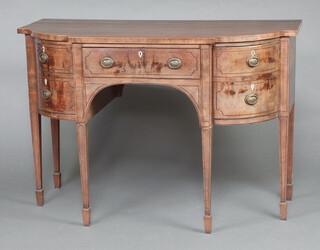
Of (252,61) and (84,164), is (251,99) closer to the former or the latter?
(252,61)

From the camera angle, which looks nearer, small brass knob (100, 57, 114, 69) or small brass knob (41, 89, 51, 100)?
small brass knob (100, 57, 114, 69)

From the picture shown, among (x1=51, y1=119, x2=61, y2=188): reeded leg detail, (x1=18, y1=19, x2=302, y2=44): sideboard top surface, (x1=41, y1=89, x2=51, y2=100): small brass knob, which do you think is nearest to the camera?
(x1=18, y1=19, x2=302, y2=44): sideboard top surface

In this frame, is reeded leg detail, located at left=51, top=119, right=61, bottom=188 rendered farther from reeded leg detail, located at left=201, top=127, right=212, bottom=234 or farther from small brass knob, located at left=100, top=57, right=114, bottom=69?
reeded leg detail, located at left=201, top=127, right=212, bottom=234

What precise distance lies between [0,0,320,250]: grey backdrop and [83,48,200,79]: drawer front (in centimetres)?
77

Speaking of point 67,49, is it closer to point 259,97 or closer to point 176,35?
point 176,35

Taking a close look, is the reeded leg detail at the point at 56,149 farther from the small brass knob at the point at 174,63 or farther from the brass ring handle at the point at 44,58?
the small brass knob at the point at 174,63

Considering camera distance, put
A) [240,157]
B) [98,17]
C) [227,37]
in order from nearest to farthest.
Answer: [227,37] < [240,157] < [98,17]

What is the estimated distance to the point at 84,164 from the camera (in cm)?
470

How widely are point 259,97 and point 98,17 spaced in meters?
1.97

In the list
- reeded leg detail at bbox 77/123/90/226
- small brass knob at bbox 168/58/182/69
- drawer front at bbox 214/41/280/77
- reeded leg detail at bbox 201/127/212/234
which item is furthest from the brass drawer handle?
reeded leg detail at bbox 77/123/90/226

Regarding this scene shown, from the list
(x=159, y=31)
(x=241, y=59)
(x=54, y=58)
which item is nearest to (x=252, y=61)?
(x=241, y=59)

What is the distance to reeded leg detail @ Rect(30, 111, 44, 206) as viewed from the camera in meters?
4.86

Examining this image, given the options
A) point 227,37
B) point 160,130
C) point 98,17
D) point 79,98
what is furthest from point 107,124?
point 227,37

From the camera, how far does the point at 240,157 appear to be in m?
5.66
